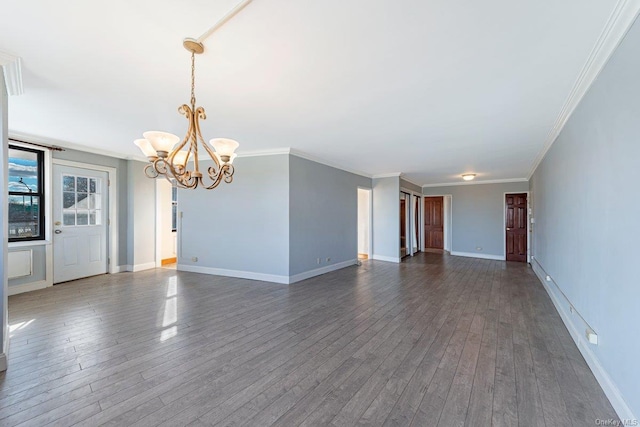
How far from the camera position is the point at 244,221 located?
5328mm

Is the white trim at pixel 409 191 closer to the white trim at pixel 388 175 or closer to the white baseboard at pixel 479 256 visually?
the white trim at pixel 388 175

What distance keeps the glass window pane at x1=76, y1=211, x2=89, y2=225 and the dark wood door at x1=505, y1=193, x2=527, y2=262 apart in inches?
410

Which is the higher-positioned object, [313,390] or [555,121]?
[555,121]

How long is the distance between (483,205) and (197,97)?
8.53 meters

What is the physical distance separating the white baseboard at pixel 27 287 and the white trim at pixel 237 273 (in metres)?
2.08

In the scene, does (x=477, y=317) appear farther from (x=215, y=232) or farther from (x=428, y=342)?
(x=215, y=232)

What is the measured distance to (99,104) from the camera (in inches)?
120

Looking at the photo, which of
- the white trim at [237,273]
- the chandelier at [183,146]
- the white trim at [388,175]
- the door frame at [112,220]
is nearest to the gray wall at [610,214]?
the chandelier at [183,146]

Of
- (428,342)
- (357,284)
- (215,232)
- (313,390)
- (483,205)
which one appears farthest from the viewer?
(483,205)

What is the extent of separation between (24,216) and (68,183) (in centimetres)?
86

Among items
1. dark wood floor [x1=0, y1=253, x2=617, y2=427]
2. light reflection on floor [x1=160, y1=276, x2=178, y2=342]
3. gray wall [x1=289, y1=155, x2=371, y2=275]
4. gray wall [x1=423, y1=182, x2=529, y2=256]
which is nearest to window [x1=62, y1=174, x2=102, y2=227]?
dark wood floor [x1=0, y1=253, x2=617, y2=427]

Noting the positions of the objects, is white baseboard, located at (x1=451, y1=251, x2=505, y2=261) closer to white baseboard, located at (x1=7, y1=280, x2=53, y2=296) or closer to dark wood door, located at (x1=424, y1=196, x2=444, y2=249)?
dark wood door, located at (x1=424, y1=196, x2=444, y2=249)

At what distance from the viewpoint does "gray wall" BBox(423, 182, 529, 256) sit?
8.17m

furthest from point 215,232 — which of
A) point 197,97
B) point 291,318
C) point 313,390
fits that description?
point 313,390
